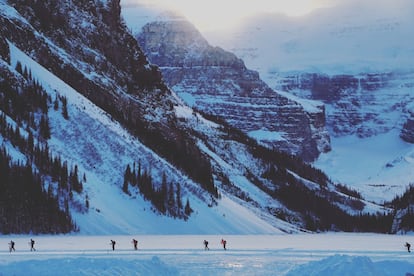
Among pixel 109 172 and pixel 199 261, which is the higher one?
pixel 199 261

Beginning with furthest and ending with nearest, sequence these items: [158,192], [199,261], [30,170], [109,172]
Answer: [158,192], [109,172], [30,170], [199,261]

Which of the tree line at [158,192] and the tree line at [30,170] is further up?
the tree line at [30,170]

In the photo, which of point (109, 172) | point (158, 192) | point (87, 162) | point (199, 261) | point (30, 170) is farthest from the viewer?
point (158, 192)

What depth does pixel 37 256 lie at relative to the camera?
74812 mm

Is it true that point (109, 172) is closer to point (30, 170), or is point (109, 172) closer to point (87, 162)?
point (87, 162)

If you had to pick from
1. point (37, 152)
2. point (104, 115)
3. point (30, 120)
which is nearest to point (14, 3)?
point (104, 115)

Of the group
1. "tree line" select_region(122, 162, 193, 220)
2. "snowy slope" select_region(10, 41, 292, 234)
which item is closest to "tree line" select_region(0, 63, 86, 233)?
"snowy slope" select_region(10, 41, 292, 234)

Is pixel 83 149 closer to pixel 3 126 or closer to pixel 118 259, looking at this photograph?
pixel 3 126

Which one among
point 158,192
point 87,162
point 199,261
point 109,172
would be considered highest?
point 199,261

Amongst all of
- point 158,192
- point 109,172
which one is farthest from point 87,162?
point 158,192

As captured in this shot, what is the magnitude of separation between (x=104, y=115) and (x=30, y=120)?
26588mm

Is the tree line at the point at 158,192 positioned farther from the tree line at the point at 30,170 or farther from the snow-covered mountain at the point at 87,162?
the tree line at the point at 30,170

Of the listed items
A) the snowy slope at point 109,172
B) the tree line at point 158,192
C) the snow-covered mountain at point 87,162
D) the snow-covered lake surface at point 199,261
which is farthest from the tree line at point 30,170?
the snow-covered lake surface at point 199,261

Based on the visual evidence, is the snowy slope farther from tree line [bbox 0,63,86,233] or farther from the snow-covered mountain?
tree line [bbox 0,63,86,233]
